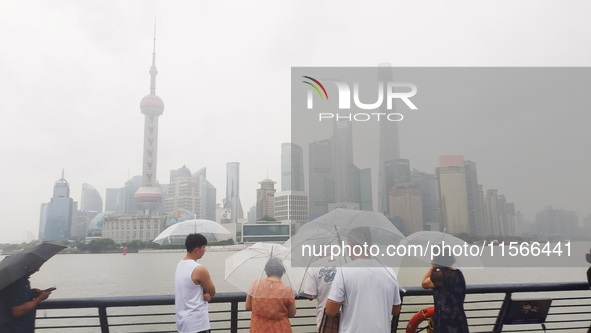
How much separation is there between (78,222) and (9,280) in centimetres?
13336

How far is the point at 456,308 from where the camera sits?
114 inches

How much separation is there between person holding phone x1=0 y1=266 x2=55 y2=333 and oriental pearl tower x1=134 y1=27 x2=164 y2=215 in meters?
121

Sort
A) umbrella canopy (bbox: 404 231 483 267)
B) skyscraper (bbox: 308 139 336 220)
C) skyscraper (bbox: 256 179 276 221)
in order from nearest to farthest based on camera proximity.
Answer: umbrella canopy (bbox: 404 231 483 267)
skyscraper (bbox: 308 139 336 220)
skyscraper (bbox: 256 179 276 221)

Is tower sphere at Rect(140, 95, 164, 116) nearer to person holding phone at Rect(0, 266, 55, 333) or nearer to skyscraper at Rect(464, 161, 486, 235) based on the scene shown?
skyscraper at Rect(464, 161, 486, 235)

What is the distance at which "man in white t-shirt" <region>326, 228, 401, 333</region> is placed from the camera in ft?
8.14

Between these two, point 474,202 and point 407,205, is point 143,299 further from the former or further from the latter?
point 407,205

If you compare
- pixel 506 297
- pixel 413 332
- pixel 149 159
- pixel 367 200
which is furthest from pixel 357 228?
pixel 149 159

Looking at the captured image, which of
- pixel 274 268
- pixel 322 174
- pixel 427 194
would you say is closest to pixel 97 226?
pixel 322 174

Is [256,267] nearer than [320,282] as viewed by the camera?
No

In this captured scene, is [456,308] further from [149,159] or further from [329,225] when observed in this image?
[149,159]

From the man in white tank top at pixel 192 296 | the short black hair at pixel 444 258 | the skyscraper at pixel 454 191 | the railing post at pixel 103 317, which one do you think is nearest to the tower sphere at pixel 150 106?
the skyscraper at pixel 454 191

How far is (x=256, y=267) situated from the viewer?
123 inches

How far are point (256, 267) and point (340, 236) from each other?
2.30 ft

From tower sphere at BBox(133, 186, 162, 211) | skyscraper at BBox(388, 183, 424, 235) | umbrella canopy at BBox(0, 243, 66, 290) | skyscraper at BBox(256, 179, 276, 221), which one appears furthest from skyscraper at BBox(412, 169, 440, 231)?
tower sphere at BBox(133, 186, 162, 211)
